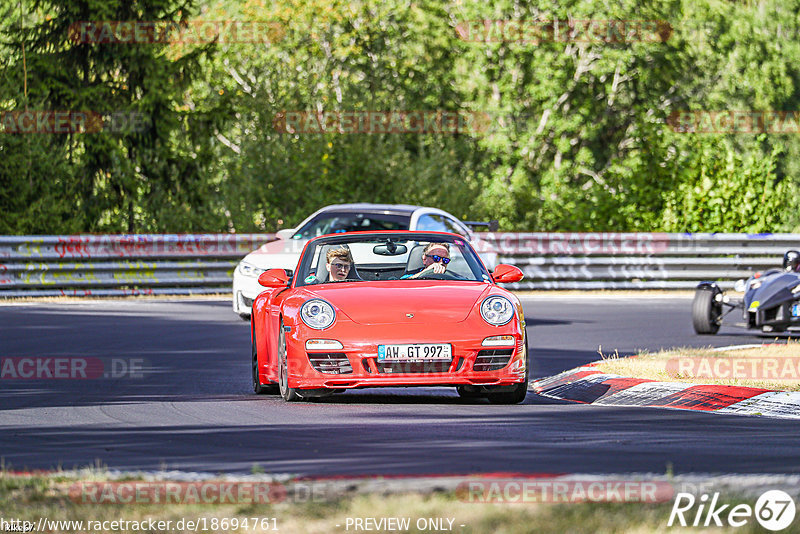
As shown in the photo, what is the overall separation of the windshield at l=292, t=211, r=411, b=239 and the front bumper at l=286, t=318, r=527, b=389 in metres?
9.57

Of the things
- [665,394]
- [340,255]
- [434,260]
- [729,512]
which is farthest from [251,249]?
[729,512]

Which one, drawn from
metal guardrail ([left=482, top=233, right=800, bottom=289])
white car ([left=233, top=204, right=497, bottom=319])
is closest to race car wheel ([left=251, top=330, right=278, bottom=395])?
white car ([left=233, top=204, right=497, bottom=319])

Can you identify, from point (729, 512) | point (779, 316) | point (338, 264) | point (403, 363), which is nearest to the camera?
point (729, 512)

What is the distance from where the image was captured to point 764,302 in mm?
17391

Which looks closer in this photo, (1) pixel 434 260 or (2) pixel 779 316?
(1) pixel 434 260

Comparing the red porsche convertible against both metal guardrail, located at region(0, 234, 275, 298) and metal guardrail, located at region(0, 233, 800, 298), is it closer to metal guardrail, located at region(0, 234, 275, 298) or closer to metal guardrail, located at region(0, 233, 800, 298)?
metal guardrail, located at region(0, 233, 800, 298)

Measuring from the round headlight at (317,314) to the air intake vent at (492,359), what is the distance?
3.41 feet

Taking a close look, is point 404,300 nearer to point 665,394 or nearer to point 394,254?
point 394,254

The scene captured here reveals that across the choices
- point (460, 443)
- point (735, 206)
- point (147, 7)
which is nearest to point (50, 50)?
point (147, 7)

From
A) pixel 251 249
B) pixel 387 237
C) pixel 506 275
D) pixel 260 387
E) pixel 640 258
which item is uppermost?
pixel 387 237

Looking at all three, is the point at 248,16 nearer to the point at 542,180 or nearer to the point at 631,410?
the point at 542,180

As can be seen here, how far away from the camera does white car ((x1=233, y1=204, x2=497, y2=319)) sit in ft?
64.6

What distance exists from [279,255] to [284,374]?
830 cm

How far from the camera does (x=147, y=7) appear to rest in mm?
34188
